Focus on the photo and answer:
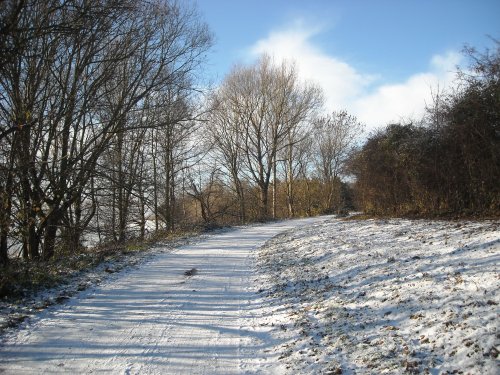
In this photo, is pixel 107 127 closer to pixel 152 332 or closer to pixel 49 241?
pixel 49 241

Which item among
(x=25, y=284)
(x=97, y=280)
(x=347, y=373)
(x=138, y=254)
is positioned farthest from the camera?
(x=138, y=254)

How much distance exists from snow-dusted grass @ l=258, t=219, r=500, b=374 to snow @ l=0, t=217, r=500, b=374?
0.06 feet

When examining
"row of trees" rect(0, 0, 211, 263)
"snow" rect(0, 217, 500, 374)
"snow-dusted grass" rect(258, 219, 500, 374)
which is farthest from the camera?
"row of trees" rect(0, 0, 211, 263)

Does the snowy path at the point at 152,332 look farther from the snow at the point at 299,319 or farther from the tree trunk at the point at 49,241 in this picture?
the tree trunk at the point at 49,241

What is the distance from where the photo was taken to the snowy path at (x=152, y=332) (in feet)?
14.5

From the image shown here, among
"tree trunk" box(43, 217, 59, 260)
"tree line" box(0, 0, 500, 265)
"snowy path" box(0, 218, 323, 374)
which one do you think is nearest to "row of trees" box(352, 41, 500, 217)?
"tree line" box(0, 0, 500, 265)

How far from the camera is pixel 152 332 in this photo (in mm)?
5359

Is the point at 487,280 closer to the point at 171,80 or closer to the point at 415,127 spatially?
the point at 415,127

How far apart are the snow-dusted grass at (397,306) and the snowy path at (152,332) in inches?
19.6

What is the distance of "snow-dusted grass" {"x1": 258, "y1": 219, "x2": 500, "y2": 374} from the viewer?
13.1 ft

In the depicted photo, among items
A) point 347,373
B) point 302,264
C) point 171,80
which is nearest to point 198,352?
point 347,373

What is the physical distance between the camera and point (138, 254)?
11.9 meters

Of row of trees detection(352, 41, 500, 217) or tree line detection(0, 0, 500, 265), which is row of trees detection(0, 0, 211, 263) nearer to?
tree line detection(0, 0, 500, 265)

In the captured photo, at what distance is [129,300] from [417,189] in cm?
1032
